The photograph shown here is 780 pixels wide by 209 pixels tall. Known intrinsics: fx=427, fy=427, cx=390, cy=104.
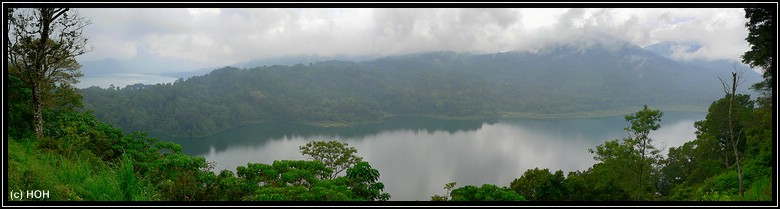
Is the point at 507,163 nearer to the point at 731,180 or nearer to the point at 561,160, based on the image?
the point at 561,160

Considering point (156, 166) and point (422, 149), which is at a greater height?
point (156, 166)

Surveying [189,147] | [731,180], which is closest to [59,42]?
[731,180]

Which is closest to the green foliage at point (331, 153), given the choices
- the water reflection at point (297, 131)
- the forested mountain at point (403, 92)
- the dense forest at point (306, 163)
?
the dense forest at point (306, 163)

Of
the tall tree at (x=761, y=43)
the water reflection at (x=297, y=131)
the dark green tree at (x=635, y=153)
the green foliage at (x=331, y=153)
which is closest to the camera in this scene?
the tall tree at (x=761, y=43)

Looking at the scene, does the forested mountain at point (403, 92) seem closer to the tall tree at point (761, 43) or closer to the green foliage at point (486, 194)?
the tall tree at point (761, 43)

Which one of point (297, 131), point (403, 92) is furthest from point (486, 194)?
point (403, 92)

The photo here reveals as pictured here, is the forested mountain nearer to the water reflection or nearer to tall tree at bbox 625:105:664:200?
the water reflection

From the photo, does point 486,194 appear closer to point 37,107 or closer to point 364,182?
point 364,182
